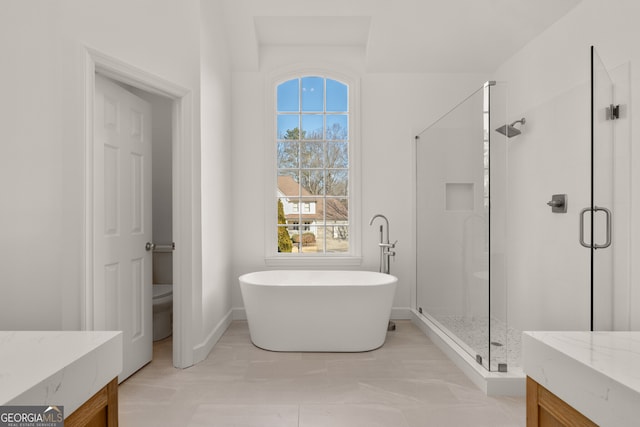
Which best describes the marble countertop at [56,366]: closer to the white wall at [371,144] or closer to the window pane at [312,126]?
the white wall at [371,144]

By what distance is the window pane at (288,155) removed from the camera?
4.03 meters

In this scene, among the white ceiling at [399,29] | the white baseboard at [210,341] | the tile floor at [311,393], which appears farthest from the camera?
the white ceiling at [399,29]

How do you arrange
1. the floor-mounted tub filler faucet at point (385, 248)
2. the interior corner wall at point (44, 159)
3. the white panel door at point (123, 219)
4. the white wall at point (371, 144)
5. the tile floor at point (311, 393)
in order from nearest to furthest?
the interior corner wall at point (44, 159), the tile floor at point (311, 393), the white panel door at point (123, 219), the floor-mounted tub filler faucet at point (385, 248), the white wall at point (371, 144)

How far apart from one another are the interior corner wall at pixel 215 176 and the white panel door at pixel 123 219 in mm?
414

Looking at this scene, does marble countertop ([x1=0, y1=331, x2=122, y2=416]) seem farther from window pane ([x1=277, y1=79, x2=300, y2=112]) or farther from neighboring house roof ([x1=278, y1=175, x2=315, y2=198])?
window pane ([x1=277, y1=79, x2=300, y2=112])

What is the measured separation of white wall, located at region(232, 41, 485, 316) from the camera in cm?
389

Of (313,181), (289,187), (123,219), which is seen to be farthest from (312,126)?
(123,219)

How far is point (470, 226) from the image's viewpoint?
257 cm

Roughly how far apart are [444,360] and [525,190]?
4.74ft

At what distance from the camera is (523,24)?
3096mm

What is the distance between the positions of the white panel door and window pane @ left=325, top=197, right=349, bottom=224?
1875 millimetres

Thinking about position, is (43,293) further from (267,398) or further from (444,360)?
(444,360)

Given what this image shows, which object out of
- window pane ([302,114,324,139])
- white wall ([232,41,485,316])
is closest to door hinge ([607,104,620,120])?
white wall ([232,41,485,316])

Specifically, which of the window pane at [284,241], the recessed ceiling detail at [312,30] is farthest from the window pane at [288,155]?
the recessed ceiling detail at [312,30]
